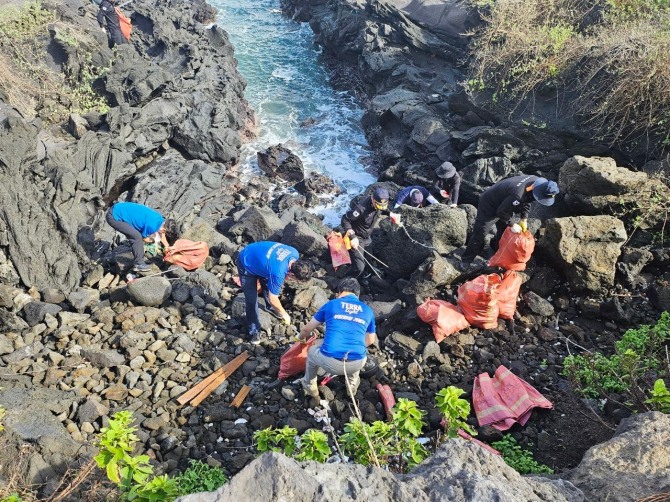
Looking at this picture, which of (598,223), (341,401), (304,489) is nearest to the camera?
(304,489)

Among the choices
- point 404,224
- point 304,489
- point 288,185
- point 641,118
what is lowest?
point 288,185

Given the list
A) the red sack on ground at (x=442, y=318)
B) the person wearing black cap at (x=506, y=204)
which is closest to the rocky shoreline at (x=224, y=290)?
the red sack on ground at (x=442, y=318)

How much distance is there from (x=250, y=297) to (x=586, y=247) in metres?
4.18

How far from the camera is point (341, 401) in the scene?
516cm

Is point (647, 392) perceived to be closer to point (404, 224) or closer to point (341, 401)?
point (341, 401)

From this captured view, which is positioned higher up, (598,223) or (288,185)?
(598,223)

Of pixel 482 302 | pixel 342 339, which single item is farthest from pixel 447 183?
pixel 342 339

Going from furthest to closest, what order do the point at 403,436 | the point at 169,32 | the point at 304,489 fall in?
the point at 169,32 → the point at 403,436 → the point at 304,489

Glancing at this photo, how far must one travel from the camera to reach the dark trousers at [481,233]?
6.98m

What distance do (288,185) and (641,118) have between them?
22.7 feet

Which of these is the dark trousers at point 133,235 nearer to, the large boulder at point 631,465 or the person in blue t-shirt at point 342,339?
the person in blue t-shirt at point 342,339

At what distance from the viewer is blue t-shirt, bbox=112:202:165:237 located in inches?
274

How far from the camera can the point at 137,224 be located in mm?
7051

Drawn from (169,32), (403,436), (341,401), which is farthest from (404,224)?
(169,32)
